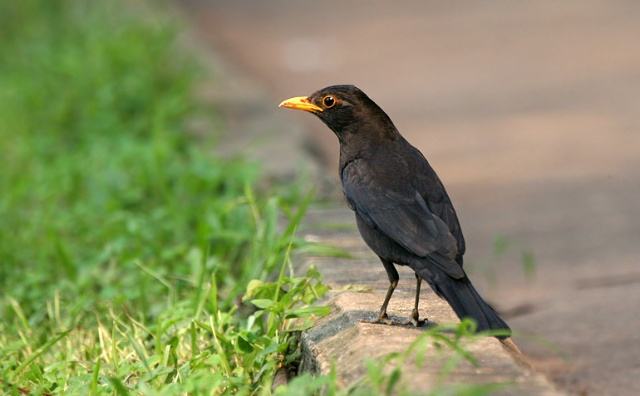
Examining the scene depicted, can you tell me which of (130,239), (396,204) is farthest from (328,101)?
(130,239)

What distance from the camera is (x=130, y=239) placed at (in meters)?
6.26

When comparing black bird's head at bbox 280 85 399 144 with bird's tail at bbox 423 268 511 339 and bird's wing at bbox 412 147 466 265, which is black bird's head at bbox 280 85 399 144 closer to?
bird's wing at bbox 412 147 466 265

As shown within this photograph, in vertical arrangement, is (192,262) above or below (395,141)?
below

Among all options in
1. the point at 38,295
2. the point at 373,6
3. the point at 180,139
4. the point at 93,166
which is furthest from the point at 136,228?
the point at 373,6

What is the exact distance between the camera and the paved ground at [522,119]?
5789 mm

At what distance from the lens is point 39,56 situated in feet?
35.4

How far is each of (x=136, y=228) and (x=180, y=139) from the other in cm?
202

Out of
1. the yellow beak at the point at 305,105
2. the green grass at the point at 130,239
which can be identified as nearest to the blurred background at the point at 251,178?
the green grass at the point at 130,239

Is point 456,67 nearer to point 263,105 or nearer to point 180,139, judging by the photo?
point 263,105

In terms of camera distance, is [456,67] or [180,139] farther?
[456,67]

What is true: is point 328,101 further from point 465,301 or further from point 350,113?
point 465,301

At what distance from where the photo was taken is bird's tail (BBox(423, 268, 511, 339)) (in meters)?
3.94

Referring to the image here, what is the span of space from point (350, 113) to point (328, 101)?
11 cm

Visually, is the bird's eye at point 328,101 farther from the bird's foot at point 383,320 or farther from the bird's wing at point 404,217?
the bird's foot at point 383,320
